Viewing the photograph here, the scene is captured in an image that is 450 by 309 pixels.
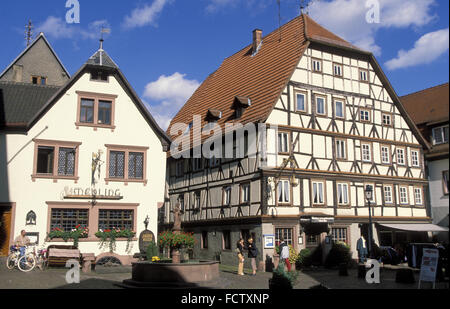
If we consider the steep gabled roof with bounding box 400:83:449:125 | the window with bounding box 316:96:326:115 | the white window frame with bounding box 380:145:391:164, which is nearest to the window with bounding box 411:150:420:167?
the white window frame with bounding box 380:145:391:164

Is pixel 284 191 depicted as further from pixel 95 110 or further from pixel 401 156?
pixel 95 110

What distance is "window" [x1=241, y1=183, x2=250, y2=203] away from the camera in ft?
91.8

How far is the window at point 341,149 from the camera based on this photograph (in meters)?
29.8

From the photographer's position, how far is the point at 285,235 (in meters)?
26.9

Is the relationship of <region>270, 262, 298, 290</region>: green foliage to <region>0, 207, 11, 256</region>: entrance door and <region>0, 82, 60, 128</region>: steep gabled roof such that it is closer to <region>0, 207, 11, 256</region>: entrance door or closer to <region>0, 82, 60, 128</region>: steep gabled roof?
<region>0, 207, 11, 256</region>: entrance door

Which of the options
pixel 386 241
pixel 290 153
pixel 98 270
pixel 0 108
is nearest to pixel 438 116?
pixel 386 241

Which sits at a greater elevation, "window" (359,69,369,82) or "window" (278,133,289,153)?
"window" (359,69,369,82)

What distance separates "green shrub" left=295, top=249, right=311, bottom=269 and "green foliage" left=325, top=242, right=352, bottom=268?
156cm

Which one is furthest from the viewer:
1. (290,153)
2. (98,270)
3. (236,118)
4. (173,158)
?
(173,158)

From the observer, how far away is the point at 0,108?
2428 cm

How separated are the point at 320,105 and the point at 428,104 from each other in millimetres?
11652

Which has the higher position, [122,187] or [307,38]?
[307,38]
